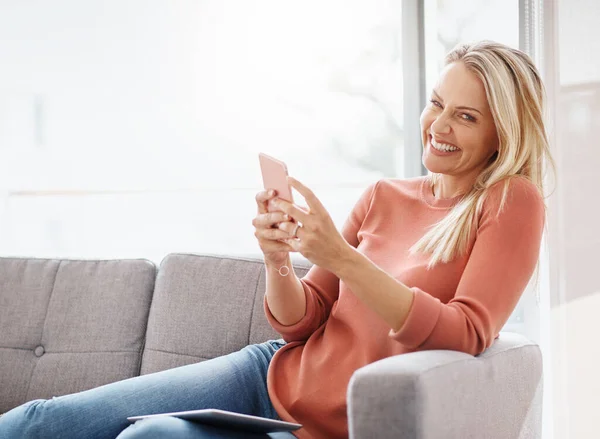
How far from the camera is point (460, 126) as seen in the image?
5.02ft

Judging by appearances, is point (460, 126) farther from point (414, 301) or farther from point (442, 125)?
point (414, 301)

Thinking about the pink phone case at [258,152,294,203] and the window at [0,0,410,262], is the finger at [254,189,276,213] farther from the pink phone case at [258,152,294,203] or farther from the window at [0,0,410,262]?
the window at [0,0,410,262]

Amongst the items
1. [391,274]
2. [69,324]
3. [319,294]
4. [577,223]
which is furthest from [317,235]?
[69,324]

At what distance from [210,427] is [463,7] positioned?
188 cm

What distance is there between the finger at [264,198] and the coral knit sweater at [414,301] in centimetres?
26

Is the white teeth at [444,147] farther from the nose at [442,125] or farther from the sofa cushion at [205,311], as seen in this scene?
the sofa cushion at [205,311]

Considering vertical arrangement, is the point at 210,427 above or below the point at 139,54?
below

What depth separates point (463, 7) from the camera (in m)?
2.59

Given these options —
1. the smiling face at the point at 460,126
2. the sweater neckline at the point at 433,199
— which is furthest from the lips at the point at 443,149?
the sweater neckline at the point at 433,199

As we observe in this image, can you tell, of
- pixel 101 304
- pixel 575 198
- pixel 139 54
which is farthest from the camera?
pixel 139 54

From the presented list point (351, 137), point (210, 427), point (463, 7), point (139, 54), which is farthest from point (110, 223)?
point (210, 427)

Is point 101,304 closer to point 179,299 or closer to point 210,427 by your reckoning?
point 179,299

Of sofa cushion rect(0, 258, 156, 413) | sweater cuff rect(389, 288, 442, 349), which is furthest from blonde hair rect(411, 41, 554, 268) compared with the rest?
sofa cushion rect(0, 258, 156, 413)

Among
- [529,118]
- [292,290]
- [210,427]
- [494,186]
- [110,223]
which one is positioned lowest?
[110,223]
